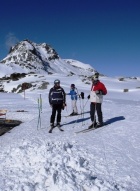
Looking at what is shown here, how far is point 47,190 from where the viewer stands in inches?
309

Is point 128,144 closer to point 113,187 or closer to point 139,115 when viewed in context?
point 113,187

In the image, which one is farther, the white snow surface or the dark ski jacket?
the dark ski jacket

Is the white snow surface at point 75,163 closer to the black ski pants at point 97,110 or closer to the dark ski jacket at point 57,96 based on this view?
the black ski pants at point 97,110

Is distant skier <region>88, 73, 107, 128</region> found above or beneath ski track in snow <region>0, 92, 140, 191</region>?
above

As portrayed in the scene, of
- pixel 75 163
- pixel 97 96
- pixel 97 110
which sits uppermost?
pixel 97 96

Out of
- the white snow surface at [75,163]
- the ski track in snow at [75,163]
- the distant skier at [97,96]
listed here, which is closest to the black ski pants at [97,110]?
the distant skier at [97,96]

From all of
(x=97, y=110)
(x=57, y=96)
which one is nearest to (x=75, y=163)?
(x=97, y=110)

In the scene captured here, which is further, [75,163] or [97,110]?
[97,110]

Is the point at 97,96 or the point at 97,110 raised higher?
the point at 97,96

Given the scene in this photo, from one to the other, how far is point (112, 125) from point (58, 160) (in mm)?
7251

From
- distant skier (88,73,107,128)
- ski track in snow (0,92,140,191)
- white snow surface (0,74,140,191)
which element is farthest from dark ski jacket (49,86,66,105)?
ski track in snow (0,92,140,191)

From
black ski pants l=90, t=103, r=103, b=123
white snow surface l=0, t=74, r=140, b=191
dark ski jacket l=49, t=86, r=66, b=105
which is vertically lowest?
white snow surface l=0, t=74, r=140, b=191

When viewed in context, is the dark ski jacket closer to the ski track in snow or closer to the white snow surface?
the white snow surface

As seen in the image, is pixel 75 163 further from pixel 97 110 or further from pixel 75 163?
pixel 97 110
